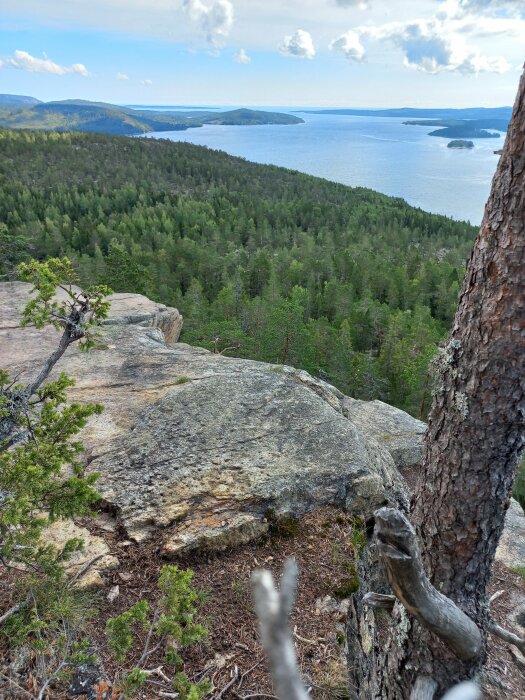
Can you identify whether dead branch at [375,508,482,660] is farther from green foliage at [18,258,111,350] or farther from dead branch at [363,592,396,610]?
green foliage at [18,258,111,350]

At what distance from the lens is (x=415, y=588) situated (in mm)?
2598

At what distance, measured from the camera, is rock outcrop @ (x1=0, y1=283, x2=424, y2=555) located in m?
5.71

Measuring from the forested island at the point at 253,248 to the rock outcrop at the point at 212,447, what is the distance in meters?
3.10

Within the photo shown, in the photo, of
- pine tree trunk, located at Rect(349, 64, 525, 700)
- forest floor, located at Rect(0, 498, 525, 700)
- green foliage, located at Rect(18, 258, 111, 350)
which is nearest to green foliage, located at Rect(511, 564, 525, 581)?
forest floor, located at Rect(0, 498, 525, 700)

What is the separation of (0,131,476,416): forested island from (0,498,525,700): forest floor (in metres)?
2.94

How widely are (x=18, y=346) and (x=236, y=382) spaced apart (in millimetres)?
5894

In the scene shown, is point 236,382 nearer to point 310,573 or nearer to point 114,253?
point 310,573

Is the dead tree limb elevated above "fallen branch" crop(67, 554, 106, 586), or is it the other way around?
the dead tree limb

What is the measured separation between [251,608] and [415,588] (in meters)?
2.72

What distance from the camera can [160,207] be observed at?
287 ft

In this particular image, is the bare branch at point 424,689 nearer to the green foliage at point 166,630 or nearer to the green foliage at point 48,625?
the green foliage at point 166,630

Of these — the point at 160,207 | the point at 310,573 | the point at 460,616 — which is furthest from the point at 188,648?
the point at 160,207

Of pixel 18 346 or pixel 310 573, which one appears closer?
pixel 310 573

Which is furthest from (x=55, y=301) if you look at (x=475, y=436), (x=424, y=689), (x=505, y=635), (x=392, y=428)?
(x=392, y=428)
